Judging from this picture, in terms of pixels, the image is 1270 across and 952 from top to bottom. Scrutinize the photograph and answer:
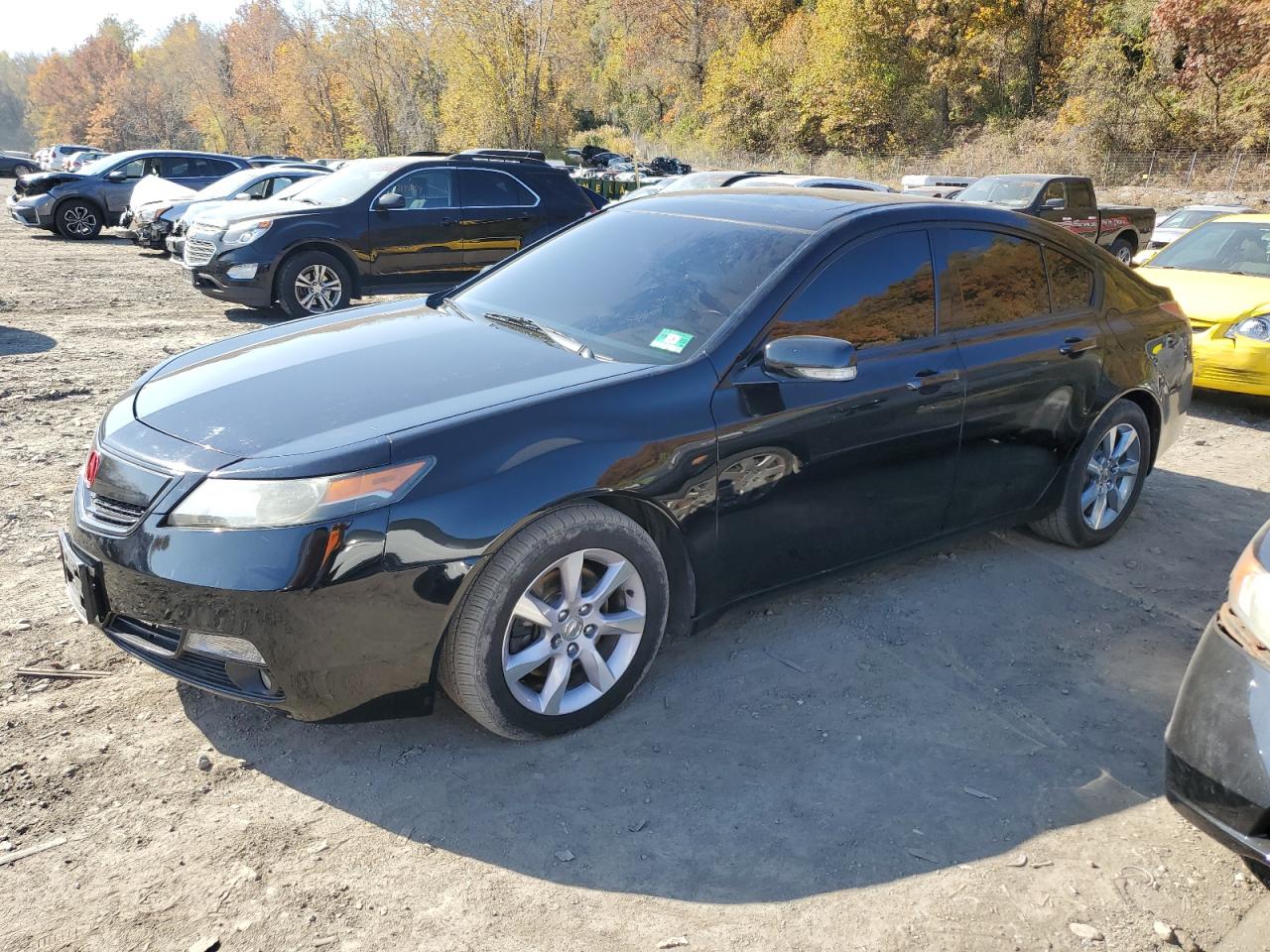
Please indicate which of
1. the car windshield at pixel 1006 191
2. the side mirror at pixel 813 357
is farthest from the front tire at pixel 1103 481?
the car windshield at pixel 1006 191

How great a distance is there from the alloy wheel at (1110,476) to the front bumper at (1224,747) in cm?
226

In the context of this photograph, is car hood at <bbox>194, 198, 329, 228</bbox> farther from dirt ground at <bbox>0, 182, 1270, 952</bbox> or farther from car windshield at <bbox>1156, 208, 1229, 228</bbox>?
car windshield at <bbox>1156, 208, 1229, 228</bbox>

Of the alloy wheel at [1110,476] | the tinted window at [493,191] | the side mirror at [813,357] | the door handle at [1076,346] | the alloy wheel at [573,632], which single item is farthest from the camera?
the tinted window at [493,191]

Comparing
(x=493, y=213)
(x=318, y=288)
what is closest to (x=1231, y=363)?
(x=493, y=213)

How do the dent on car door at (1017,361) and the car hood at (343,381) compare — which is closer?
the car hood at (343,381)

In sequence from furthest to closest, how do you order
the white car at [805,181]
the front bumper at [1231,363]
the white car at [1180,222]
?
the white car at [1180,222] < the white car at [805,181] < the front bumper at [1231,363]

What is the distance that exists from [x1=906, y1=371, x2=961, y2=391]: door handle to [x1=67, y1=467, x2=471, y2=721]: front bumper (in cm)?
194

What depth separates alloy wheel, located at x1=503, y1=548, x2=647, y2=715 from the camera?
2898 mm

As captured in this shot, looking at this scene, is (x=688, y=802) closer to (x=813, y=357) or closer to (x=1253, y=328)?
(x=813, y=357)

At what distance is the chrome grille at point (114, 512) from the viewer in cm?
276

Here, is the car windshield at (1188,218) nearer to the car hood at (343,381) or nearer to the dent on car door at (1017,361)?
the dent on car door at (1017,361)

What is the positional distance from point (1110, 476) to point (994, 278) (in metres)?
1.33

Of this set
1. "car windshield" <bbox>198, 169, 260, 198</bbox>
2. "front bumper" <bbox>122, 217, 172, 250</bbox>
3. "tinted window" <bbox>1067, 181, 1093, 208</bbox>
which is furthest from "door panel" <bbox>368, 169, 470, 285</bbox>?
"tinted window" <bbox>1067, 181, 1093, 208</bbox>

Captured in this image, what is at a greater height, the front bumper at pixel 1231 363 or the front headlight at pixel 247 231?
the front headlight at pixel 247 231
